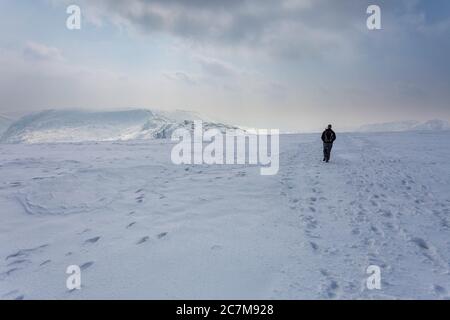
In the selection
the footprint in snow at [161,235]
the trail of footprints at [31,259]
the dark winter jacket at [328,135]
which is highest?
the dark winter jacket at [328,135]

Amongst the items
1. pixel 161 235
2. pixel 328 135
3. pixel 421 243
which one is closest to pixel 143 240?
pixel 161 235

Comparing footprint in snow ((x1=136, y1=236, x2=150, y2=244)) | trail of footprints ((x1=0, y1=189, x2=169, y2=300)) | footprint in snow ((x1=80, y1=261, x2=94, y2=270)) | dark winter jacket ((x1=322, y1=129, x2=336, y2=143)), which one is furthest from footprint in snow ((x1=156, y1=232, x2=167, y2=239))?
dark winter jacket ((x1=322, y1=129, x2=336, y2=143))

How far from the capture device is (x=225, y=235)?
21.8 ft

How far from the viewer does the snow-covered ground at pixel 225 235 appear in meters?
4.80

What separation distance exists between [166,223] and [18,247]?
11.0ft

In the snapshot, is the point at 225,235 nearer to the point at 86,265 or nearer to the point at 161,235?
the point at 161,235

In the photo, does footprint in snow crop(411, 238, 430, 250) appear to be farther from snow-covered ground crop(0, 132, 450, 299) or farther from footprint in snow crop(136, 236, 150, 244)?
footprint in snow crop(136, 236, 150, 244)

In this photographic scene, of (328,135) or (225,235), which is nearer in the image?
(225,235)

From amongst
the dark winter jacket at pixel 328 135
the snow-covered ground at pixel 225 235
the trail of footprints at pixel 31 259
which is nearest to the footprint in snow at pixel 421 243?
the snow-covered ground at pixel 225 235

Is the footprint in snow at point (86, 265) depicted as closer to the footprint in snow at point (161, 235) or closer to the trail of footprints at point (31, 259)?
the trail of footprints at point (31, 259)

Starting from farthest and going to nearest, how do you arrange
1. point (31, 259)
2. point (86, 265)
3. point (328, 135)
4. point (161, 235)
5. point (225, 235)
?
1. point (328, 135)
2. point (161, 235)
3. point (225, 235)
4. point (31, 259)
5. point (86, 265)

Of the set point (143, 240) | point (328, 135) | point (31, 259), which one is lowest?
point (31, 259)
